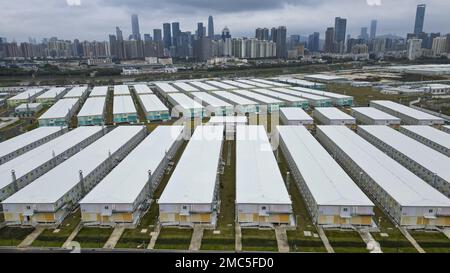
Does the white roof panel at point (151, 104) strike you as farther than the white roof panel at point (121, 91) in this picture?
No

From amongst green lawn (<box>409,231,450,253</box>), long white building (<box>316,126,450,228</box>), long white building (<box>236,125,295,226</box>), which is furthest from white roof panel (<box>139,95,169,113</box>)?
green lawn (<box>409,231,450,253</box>)

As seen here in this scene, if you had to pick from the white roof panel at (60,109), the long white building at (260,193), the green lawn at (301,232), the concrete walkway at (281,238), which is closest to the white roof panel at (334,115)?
the long white building at (260,193)

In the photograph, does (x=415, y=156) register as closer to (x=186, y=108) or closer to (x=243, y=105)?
(x=243, y=105)

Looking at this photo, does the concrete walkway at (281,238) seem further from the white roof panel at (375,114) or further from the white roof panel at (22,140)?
the white roof panel at (375,114)

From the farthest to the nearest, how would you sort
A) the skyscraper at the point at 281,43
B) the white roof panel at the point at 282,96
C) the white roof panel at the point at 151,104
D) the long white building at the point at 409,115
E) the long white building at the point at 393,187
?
1. the skyscraper at the point at 281,43
2. the white roof panel at the point at 282,96
3. the white roof panel at the point at 151,104
4. the long white building at the point at 409,115
5. the long white building at the point at 393,187

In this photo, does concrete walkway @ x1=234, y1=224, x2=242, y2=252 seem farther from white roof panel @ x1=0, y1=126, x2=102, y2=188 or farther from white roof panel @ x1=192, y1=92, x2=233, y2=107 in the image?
white roof panel @ x1=192, y1=92, x2=233, y2=107

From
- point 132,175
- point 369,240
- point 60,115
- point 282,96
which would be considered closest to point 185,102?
point 282,96
